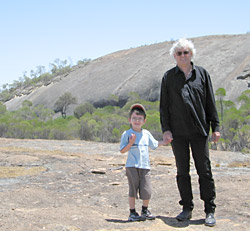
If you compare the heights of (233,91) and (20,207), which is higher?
(233,91)

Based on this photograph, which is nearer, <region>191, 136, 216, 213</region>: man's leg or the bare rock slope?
<region>191, 136, 216, 213</region>: man's leg

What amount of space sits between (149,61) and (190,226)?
45.6m

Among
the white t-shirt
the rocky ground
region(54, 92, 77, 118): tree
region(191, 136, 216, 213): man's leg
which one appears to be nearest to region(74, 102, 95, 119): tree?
region(54, 92, 77, 118): tree

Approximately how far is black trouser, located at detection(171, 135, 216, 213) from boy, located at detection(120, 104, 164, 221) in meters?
0.26

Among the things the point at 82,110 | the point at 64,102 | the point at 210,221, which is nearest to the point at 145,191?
the point at 210,221

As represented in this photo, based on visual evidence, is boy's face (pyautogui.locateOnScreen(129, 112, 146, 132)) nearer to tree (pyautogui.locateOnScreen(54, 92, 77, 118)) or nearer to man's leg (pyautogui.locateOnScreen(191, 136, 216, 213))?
man's leg (pyautogui.locateOnScreen(191, 136, 216, 213))

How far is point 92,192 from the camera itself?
8.66m

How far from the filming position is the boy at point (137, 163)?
5.23 metres

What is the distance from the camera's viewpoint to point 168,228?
4.92 m

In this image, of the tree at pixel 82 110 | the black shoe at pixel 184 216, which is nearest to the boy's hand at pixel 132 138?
the black shoe at pixel 184 216

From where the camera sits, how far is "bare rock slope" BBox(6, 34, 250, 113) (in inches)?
1499

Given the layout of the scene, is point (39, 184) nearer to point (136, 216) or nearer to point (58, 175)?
point (58, 175)

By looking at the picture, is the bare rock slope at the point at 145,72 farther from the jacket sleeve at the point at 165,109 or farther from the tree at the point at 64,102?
the jacket sleeve at the point at 165,109

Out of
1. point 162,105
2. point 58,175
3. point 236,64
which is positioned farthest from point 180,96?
point 236,64
